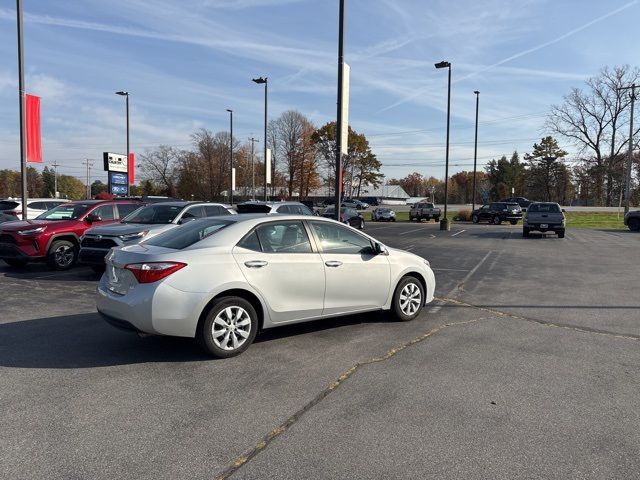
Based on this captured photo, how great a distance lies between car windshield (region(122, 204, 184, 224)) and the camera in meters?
11.3

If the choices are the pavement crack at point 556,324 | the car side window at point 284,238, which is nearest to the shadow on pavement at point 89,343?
the car side window at point 284,238

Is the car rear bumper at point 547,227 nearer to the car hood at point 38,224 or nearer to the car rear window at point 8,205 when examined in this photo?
the car hood at point 38,224

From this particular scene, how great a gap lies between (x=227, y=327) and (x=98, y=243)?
241 inches

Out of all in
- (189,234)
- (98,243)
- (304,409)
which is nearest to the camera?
(304,409)

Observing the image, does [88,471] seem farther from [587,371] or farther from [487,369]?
[587,371]

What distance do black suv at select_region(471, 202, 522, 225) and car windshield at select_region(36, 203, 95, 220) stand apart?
31908mm

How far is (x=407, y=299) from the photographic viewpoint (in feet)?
Answer: 23.1

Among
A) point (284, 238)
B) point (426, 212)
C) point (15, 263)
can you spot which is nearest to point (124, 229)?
point (15, 263)

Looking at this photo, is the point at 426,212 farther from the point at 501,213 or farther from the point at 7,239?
the point at 7,239

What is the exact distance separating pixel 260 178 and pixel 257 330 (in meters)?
80.8

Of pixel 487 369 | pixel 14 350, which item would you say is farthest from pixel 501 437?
pixel 14 350

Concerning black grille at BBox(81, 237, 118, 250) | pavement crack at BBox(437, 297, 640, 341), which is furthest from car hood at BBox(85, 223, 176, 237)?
pavement crack at BBox(437, 297, 640, 341)

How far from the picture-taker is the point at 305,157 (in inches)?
3231

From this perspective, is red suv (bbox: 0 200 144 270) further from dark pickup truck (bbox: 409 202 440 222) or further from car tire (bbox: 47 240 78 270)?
dark pickup truck (bbox: 409 202 440 222)
